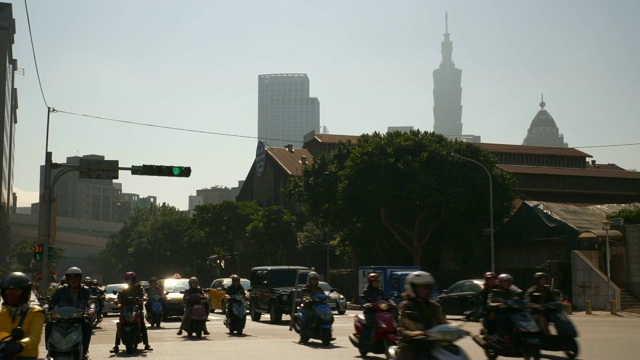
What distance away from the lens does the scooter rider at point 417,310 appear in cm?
920

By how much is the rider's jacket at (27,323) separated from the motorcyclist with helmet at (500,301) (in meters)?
8.85

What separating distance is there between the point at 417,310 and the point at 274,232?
231ft

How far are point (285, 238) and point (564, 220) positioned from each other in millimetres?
35349

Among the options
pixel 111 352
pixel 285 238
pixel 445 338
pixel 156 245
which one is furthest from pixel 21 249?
pixel 445 338

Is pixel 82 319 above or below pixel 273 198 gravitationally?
below

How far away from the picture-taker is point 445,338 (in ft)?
28.7

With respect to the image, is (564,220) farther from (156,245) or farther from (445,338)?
(156,245)

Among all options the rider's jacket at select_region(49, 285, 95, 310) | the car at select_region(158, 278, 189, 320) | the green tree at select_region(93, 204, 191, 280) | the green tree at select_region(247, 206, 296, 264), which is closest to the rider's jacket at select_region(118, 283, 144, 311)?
the rider's jacket at select_region(49, 285, 95, 310)

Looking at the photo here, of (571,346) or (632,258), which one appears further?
(632,258)

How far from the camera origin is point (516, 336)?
14.5 m

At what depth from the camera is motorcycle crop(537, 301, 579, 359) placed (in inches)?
629

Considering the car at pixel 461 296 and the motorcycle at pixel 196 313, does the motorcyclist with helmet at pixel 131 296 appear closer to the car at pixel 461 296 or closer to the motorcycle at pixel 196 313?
the motorcycle at pixel 196 313

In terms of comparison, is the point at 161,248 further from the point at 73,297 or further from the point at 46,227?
the point at 73,297

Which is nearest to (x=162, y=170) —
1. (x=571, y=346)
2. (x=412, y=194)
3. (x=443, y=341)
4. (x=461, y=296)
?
(x=461, y=296)
